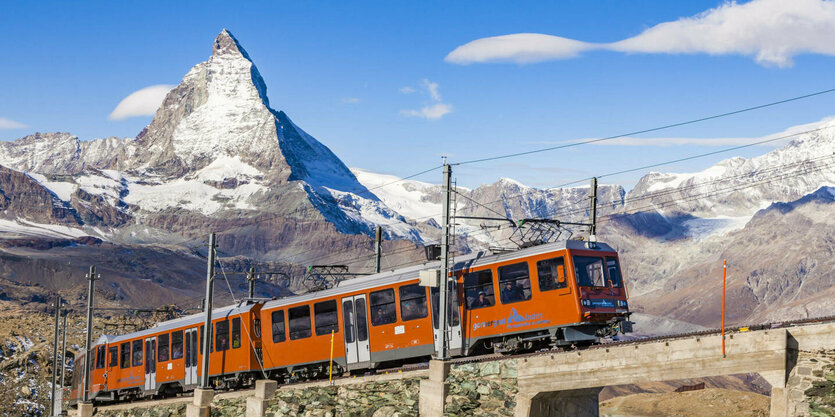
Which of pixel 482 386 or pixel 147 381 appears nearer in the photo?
pixel 482 386

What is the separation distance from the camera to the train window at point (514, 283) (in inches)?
1219

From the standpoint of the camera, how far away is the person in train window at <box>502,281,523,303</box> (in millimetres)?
31094

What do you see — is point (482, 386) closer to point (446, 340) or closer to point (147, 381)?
point (446, 340)

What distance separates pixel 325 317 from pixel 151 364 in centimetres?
Answer: 1633

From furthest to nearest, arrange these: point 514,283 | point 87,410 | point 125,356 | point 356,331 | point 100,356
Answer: point 100,356, point 87,410, point 125,356, point 356,331, point 514,283

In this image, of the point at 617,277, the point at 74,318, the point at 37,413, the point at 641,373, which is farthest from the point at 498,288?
the point at 74,318

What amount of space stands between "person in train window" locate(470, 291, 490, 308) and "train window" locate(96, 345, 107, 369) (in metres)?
31.4

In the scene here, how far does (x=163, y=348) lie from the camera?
47.9 m

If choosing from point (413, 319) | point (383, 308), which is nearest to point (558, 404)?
point (413, 319)

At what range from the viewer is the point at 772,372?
24781 millimetres

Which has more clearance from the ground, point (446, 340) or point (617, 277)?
point (617, 277)

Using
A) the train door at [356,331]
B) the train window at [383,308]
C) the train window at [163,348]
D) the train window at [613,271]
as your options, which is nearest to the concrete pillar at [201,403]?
the train window at [163,348]

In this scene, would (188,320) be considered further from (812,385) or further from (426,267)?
(812,385)

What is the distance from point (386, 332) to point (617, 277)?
9.18 metres
